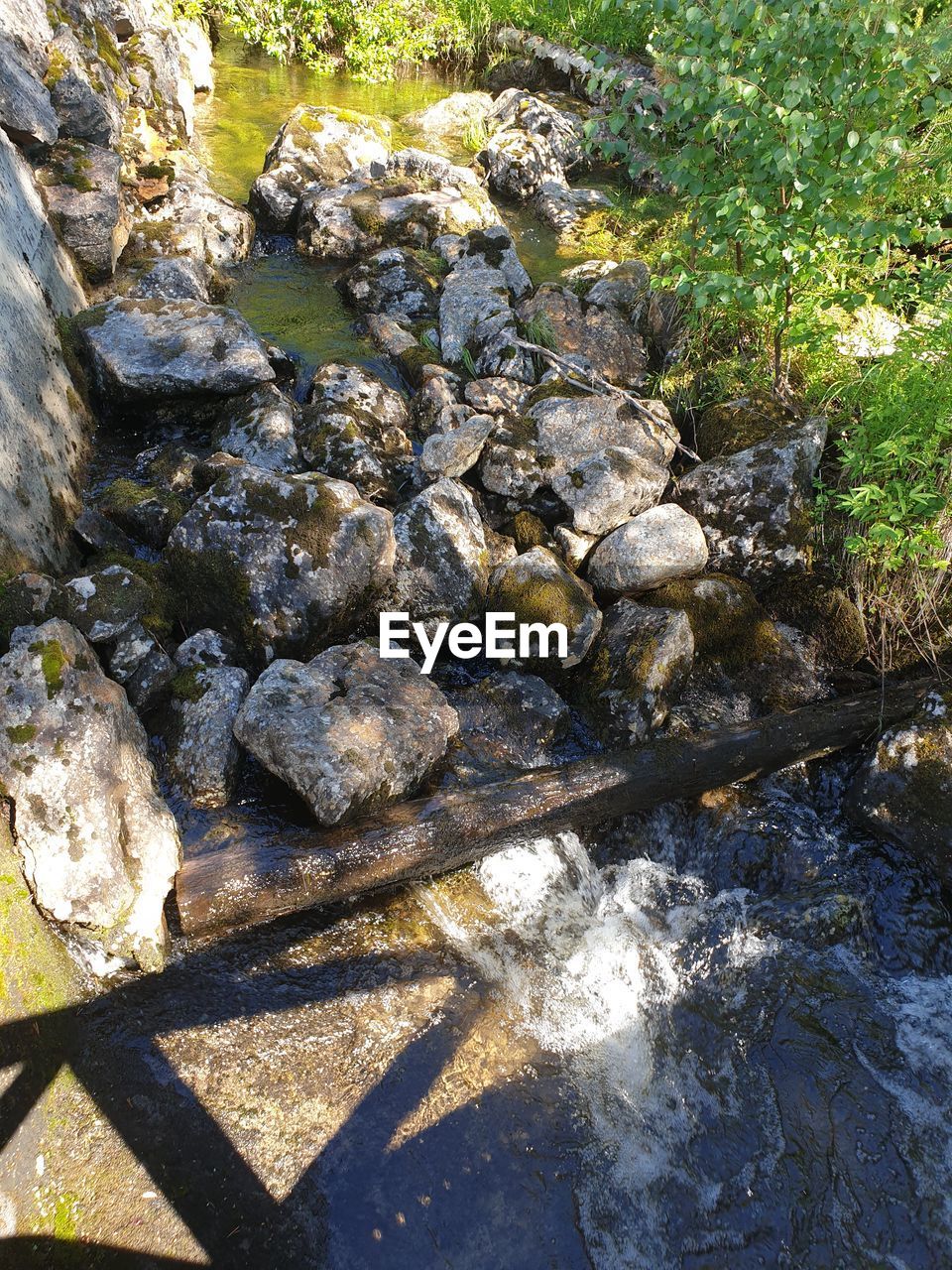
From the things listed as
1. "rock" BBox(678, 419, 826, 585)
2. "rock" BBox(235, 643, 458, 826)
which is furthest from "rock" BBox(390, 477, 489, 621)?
"rock" BBox(678, 419, 826, 585)

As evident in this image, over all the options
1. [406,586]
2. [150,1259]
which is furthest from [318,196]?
[150,1259]

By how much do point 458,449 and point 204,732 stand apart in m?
3.01

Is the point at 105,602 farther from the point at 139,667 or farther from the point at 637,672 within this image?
the point at 637,672

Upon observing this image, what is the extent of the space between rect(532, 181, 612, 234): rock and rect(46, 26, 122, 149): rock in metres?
5.89

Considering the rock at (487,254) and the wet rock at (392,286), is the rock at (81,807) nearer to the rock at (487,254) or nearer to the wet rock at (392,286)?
the wet rock at (392,286)

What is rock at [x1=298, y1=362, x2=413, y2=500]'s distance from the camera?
230 inches

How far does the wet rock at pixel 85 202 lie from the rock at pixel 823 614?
658 centimetres

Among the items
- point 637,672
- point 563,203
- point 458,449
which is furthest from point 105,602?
point 563,203

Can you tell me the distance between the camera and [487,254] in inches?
343

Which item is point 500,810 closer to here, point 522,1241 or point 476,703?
point 476,703

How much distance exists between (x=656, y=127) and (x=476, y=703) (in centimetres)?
412

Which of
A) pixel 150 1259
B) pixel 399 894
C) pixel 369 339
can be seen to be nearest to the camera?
pixel 150 1259

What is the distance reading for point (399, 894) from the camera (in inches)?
150

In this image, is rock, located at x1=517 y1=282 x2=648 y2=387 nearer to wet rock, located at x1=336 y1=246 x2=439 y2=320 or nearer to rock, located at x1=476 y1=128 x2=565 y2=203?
wet rock, located at x1=336 y1=246 x2=439 y2=320
